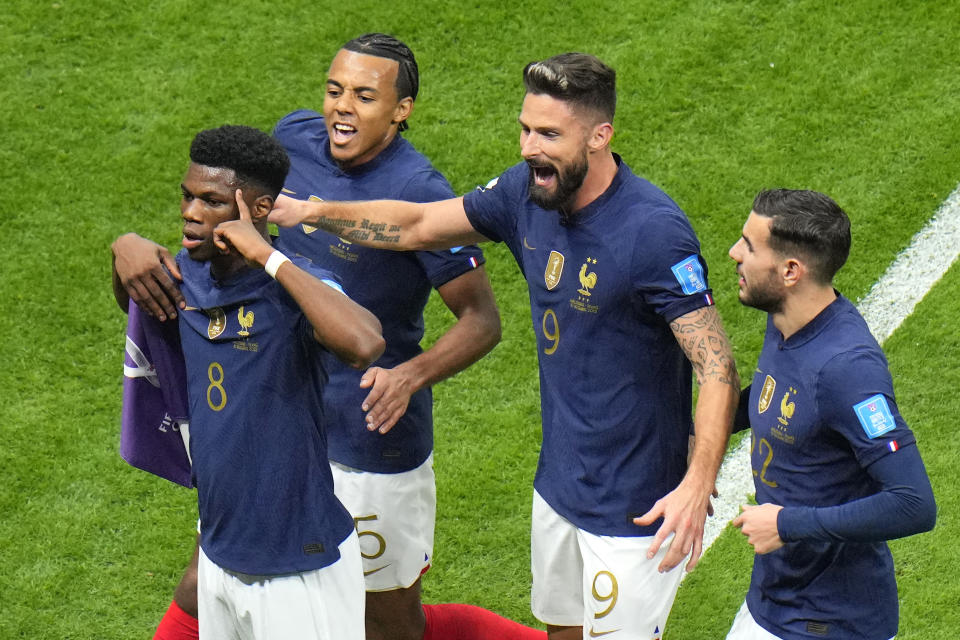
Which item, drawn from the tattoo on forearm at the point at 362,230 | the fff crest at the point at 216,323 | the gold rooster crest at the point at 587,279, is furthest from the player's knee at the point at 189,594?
the gold rooster crest at the point at 587,279

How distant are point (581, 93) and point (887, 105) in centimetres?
395

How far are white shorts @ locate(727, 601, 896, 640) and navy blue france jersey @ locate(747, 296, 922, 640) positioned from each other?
25 millimetres

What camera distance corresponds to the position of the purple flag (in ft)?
14.8

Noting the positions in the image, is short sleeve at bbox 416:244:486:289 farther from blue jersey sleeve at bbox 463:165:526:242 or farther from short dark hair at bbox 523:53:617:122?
short dark hair at bbox 523:53:617:122

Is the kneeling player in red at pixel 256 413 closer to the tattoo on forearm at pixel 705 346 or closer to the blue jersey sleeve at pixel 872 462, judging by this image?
the tattoo on forearm at pixel 705 346

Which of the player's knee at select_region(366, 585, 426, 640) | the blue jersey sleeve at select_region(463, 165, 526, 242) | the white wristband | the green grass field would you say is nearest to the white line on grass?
the green grass field

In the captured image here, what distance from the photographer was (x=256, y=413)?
4121mm

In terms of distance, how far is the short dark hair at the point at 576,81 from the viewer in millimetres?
4352

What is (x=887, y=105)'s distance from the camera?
781cm

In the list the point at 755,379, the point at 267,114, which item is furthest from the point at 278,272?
the point at 267,114

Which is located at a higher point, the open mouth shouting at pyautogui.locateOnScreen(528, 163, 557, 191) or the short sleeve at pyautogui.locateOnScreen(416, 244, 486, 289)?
the open mouth shouting at pyautogui.locateOnScreen(528, 163, 557, 191)

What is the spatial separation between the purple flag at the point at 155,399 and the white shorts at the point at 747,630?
5.74ft

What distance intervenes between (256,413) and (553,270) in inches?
40.0

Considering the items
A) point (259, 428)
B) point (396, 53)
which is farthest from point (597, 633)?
point (396, 53)
